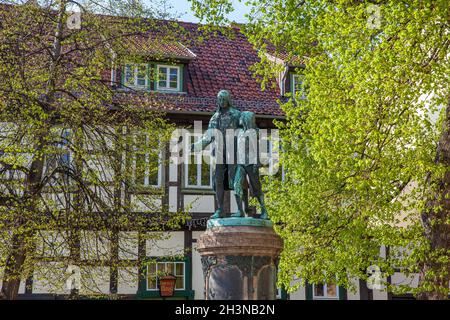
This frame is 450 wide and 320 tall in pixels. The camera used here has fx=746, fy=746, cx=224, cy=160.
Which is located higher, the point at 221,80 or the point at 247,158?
the point at 221,80

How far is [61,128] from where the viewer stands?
1361 centimetres

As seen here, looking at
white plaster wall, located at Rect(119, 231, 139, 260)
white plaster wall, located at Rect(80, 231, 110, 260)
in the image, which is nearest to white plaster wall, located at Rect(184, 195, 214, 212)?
white plaster wall, located at Rect(119, 231, 139, 260)

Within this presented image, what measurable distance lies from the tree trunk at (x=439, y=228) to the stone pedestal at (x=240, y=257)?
10.9 ft

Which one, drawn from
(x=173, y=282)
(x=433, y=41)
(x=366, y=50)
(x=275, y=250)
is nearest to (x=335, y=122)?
(x=366, y=50)

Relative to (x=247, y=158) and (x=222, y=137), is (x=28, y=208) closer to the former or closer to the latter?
(x=222, y=137)

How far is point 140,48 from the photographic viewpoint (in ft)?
49.0

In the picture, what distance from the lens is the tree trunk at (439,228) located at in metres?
11.2

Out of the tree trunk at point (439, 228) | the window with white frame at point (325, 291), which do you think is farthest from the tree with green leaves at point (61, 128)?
the window with white frame at point (325, 291)

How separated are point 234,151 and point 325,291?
11.4 metres

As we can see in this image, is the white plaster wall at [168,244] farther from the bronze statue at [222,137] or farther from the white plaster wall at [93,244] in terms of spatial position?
the bronze statue at [222,137]

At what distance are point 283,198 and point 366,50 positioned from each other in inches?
173

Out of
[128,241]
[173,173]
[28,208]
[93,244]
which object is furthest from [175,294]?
[28,208]

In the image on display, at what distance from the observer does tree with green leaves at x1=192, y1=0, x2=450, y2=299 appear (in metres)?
11.4
